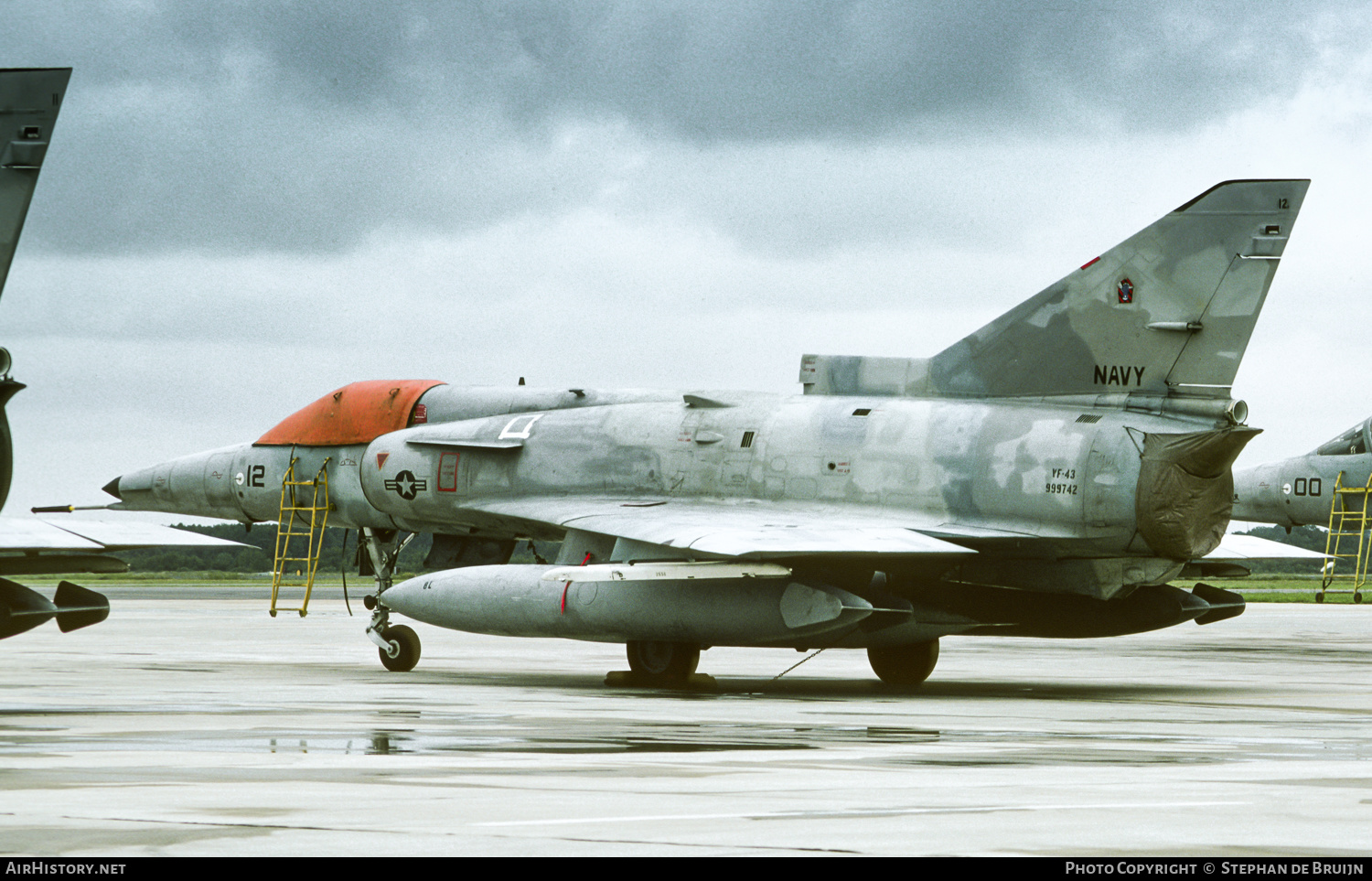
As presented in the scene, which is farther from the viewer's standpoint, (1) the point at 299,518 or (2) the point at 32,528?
(1) the point at 299,518

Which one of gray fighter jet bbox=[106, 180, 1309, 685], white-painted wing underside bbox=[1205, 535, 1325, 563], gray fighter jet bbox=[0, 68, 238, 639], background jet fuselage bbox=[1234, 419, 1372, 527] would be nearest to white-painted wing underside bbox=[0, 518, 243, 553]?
gray fighter jet bbox=[0, 68, 238, 639]

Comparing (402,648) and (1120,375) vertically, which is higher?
(1120,375)

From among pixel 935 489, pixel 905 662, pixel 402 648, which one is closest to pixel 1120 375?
pixel 935 489

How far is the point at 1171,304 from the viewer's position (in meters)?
18.0

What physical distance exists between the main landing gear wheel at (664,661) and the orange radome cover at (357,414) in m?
5.32

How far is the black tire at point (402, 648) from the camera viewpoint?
21734 millimetres

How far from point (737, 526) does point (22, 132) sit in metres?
8.82

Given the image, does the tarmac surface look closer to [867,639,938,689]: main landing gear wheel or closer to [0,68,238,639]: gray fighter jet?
[867,639,938,689]: main landing gear wheel

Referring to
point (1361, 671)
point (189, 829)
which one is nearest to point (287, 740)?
point (189, 829)

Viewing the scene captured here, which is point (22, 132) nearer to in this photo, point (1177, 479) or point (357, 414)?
point (1177, 479)

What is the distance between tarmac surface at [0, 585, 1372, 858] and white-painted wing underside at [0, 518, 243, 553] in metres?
1.24

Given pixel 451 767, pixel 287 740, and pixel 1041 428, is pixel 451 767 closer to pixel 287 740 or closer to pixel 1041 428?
pixel 287 740

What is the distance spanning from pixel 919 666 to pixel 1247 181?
595cm

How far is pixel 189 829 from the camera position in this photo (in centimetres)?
742
